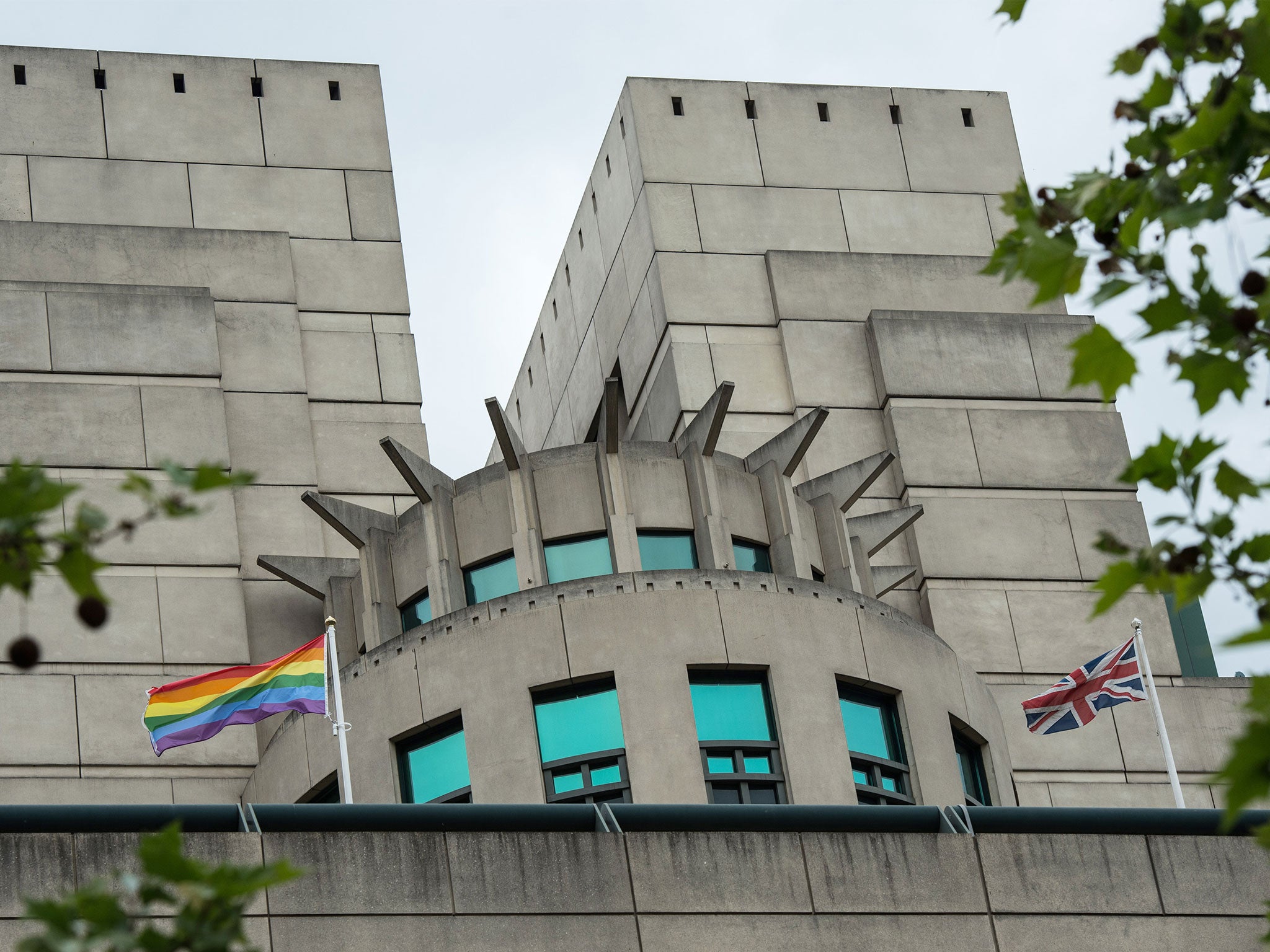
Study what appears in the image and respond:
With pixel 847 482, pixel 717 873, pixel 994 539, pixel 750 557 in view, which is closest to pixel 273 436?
pixel 750 557

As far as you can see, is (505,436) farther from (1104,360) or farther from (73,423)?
(1104,360)

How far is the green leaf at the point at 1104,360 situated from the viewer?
772cm

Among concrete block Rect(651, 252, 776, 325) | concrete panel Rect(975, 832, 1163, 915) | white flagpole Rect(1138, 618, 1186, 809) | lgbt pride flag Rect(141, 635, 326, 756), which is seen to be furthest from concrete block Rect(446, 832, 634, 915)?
concrete block Rect(651, 252, 776, 325)

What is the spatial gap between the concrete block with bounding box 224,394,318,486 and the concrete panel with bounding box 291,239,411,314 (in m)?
2.49

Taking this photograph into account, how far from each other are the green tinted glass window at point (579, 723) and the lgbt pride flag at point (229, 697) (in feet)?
10.2

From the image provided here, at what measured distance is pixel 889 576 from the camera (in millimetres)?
33688

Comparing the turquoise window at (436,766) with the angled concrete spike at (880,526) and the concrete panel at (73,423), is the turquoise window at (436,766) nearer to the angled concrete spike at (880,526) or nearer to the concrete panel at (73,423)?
the angled concrete spike at (880,526)

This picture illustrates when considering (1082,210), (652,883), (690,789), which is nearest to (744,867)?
(652,883)

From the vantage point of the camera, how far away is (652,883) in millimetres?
20094

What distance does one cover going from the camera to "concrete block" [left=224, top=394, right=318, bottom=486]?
35250mm

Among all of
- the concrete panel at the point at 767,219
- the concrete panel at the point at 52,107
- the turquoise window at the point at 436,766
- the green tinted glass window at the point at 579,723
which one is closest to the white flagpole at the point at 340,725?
the turquoise window at the point at 436,766

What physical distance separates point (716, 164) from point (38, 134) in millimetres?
13070

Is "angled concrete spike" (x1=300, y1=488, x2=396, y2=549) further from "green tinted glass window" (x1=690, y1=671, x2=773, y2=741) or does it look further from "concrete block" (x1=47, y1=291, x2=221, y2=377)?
"green tinted glass window" (x1=690, y1=671, x2=773, y2=741)

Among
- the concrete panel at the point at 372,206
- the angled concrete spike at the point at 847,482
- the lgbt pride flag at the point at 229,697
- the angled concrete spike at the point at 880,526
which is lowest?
the lgbt pride flag at the point at 229,697
